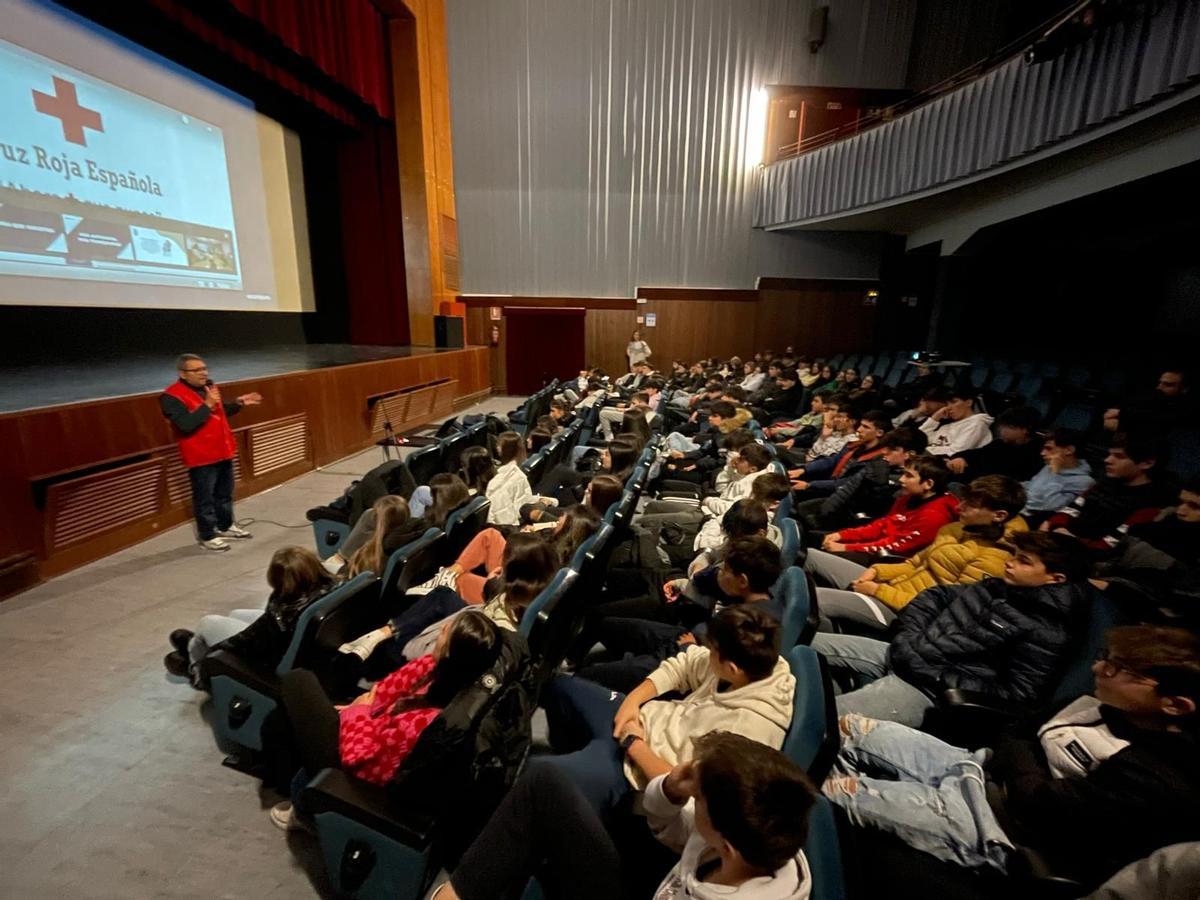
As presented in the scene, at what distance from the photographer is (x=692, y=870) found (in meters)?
0.98

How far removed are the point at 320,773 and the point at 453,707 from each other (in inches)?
15.5

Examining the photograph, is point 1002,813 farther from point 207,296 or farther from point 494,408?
point 494,408

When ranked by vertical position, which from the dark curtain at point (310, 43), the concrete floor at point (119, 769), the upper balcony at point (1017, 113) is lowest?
the concrete floor at point (119, 769)

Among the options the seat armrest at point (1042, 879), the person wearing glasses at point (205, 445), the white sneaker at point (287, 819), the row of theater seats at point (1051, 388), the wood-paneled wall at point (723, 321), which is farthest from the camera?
the wood-paneled wall at point (723, 321)

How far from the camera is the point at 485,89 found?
10438 mm

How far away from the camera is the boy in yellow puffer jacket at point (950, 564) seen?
6.99 ft

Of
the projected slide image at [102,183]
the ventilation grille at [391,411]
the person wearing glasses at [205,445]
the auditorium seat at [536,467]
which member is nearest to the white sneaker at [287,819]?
the auditorium seat at [536,467]

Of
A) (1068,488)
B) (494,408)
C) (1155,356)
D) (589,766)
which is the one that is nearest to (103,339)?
(494,408)

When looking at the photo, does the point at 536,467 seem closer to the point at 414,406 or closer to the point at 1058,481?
the point at 1058,481

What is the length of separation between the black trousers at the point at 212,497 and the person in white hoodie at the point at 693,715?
3237 mm

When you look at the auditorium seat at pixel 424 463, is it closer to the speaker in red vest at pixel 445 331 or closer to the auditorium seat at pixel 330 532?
the auditorium seat at pixel 330 532

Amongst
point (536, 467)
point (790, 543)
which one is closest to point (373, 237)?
point (536, 467)

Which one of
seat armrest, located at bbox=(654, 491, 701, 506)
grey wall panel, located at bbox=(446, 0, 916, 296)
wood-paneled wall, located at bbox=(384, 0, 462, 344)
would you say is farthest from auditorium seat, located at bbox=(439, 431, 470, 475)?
grey wall panel, located at bbox=(446, 0, 916, 296)

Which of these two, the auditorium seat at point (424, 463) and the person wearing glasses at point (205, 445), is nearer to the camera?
the person wearing glasses at point (205, 445)
